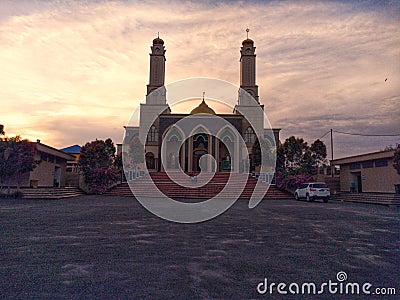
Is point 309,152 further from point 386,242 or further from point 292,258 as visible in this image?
point 292,258

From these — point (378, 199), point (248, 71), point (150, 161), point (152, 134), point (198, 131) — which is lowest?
point (378, 199)

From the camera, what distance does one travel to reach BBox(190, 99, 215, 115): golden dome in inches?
1740

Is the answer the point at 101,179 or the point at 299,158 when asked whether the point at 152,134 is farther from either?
the point at 299,158

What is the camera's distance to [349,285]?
443 centimetres

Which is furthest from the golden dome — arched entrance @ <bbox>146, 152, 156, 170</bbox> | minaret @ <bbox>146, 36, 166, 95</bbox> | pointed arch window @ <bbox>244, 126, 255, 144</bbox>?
arched entrance @ <bbox>146, 152, 156, 170</bbox>

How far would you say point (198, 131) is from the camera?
137ft

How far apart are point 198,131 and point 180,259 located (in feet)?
119

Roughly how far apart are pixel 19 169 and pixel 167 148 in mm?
21562

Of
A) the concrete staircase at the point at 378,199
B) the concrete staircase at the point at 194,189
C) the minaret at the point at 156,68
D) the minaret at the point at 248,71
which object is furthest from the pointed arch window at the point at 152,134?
the concrete staircase at the point at 378,199

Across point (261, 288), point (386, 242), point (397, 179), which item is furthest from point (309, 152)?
point (261, 288)

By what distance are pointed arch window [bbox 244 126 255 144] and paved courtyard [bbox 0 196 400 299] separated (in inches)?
1275

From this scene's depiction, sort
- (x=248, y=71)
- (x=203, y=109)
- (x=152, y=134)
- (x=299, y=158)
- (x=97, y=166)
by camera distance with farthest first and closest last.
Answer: (x=248, y=71) < (x=203, y=109) < (x=152, y=134) < (x=299, y=158) < (x=97, y=166)

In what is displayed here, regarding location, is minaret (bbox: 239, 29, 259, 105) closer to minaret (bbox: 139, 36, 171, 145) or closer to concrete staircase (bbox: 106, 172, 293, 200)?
minaret (bbox: 139, 36, 171, 145)

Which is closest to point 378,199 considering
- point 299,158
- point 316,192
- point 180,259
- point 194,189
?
point 316,192
